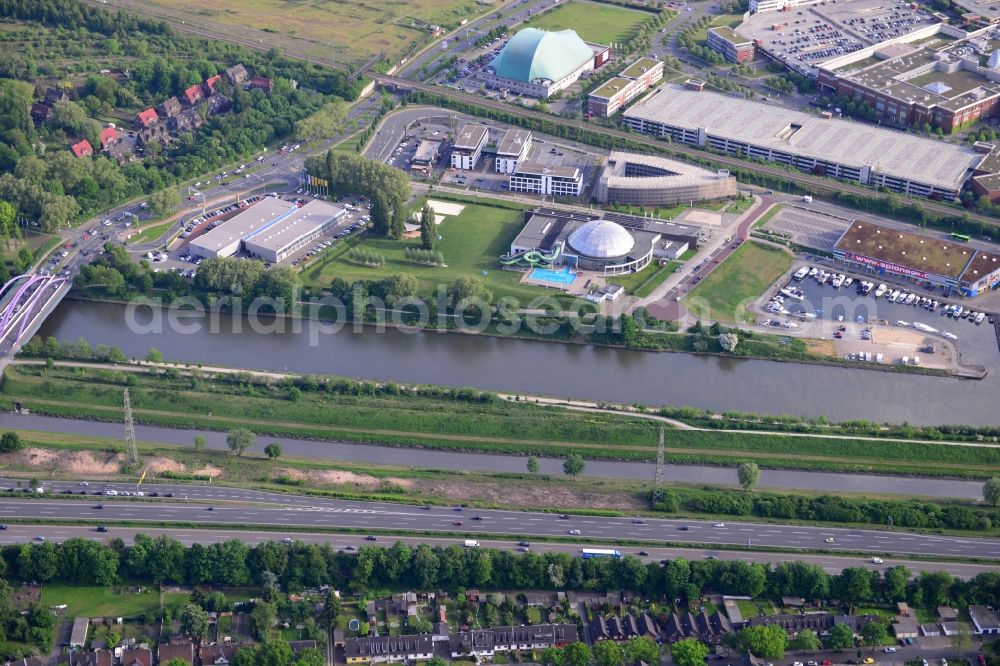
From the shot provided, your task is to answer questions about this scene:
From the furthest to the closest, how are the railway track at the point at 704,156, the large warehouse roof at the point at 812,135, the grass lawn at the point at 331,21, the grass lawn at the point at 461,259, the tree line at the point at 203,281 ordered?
the grass lawn at the point at 331,21, the large warehouse roof at the point at 812,135, the railway track at the point at 704,156, the grass lawn at the point at 461,259, the tree line at the point at 203,281

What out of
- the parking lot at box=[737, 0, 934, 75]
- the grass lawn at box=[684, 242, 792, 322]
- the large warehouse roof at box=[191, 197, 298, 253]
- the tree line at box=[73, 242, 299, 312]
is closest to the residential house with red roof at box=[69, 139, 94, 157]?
the large warehouse roof at box=[191, 197, 298, 253]

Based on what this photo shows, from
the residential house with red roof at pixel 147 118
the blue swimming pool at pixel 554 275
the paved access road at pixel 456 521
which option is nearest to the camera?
the paved access road at pixel 456 521

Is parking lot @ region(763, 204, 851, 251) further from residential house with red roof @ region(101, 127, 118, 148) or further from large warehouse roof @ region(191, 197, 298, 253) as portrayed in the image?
residential house with red roof @ region(101, 127, 118, 148)

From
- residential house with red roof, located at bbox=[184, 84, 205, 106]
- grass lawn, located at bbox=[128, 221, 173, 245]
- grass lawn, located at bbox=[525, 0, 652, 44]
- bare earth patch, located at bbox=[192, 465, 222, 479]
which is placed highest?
grass lawn, located at bbox=[525, 0, 652, 44]

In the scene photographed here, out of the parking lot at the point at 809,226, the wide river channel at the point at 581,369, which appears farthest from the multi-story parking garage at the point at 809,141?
the wide river channel at the point at 581,369

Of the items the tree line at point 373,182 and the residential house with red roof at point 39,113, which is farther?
the residential house with red roof at point 39,113

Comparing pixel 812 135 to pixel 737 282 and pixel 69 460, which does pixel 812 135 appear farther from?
pixel 69 460

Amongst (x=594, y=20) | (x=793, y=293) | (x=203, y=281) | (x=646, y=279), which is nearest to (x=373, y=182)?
(x=203, y=281)

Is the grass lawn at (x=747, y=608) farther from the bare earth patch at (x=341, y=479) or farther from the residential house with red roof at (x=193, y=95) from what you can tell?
the residential house with red roof at (x=193, y=95)
